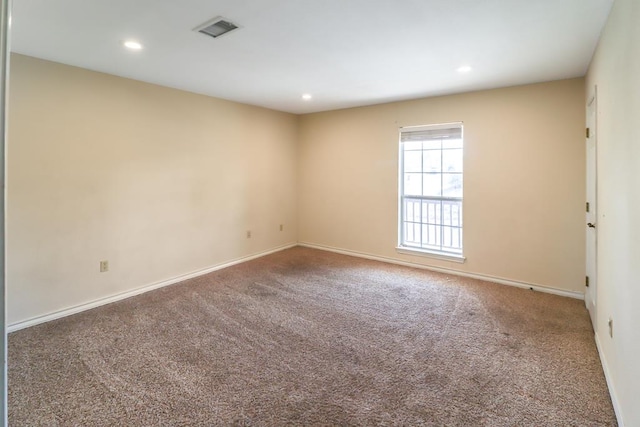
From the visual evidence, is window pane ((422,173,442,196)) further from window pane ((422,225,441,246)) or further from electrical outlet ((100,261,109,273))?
electrical outlet ((100,261,109,273))

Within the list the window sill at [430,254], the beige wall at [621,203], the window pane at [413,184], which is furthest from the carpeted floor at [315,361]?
the window pane at [413,184]

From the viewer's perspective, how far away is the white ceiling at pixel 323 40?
2053mm

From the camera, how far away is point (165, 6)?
203 cm

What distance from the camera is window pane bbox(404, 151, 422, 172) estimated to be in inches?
184

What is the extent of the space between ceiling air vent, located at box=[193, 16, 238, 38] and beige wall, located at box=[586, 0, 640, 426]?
2311 millimetres

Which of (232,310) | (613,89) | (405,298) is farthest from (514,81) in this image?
(232,310)

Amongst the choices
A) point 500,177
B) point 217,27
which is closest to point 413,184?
point 500,177

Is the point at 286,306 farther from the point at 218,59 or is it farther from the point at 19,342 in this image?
the point at 218,59

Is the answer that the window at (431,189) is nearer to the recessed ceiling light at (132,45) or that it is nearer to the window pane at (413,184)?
the window pane at (413,184)

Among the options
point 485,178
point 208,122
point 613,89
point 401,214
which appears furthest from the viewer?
point 401,214

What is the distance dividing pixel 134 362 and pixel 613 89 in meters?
3.73

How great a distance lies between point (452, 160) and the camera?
172 inches

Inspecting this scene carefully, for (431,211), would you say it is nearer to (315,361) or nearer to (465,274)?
(465,274)

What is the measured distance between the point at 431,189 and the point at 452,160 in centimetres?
49
